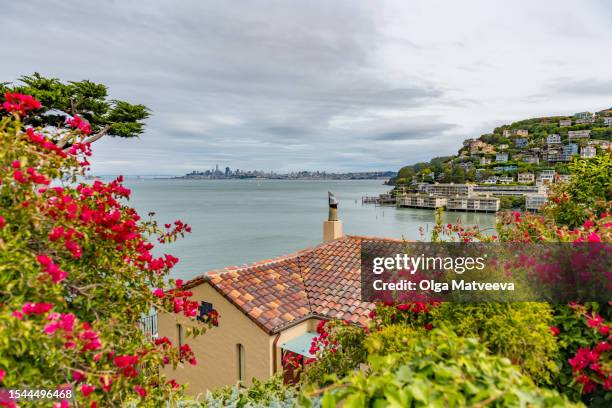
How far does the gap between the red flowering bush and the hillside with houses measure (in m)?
113

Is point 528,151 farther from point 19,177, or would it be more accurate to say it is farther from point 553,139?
point 19,177

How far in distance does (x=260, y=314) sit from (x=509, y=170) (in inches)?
6454

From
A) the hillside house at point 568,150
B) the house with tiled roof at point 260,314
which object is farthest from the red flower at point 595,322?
the hillside house at point 568,150

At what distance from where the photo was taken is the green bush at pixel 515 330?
290 centimetres

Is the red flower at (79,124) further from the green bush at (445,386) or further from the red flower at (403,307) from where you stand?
the red flower at (403,307)

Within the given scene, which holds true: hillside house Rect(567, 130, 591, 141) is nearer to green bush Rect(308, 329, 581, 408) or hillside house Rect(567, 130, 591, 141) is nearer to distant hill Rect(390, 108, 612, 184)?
distant hill Rect(390, 108, 612, 184)

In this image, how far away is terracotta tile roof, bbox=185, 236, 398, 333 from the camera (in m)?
9.34

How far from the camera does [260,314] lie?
30.1ft

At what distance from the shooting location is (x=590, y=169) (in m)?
6.25

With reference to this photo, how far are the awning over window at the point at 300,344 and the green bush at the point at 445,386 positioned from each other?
6868 millimetres

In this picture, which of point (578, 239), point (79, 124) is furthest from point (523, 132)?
point (79, 124)

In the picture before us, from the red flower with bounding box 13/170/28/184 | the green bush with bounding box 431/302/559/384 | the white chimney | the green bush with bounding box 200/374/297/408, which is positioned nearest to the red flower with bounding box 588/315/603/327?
the green bush with bounding box 431/302/559/384

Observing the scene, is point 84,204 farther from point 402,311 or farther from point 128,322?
point 402,311

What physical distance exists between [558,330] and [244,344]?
7.92 metres
